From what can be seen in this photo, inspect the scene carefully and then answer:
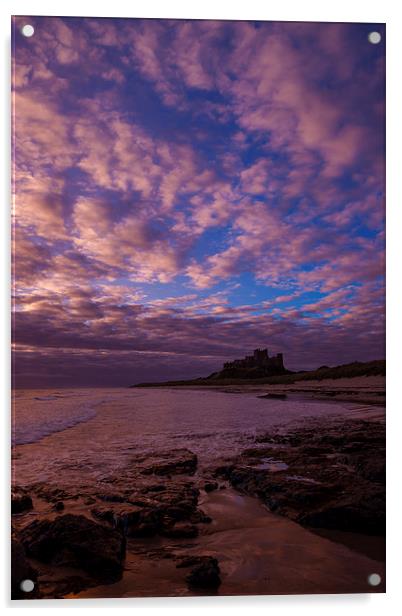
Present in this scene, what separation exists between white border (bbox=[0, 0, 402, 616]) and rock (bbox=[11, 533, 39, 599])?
7 cm

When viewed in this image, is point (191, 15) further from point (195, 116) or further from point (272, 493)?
point (272, 493)

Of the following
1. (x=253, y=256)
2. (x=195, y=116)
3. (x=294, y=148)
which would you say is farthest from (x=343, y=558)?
(x=195, y=116)

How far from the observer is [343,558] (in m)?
2.80

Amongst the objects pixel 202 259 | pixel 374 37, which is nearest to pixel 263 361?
pixel 202 259

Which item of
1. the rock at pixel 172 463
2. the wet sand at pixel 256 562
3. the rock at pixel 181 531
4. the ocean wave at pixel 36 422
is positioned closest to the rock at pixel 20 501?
the ocean wave at pixel 36 422

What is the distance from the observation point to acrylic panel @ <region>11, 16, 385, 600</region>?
2980 millimetres

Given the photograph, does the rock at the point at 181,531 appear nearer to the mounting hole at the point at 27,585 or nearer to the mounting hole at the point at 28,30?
the mounting hole at the point at 27,585

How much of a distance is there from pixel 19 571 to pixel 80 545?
49 cm

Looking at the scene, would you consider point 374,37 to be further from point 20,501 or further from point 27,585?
point 27,585

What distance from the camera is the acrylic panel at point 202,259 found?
2.98 metres

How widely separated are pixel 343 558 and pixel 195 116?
10.1ft

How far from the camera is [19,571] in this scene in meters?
2.76

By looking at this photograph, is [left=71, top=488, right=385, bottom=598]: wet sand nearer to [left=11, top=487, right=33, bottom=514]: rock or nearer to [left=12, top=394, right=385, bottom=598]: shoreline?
[left=12, top=394, right=385, bottom=598]: shoreline

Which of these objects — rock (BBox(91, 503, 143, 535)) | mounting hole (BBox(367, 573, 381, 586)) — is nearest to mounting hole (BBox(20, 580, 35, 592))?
rock (BBox(91, 503, 143, 535))
